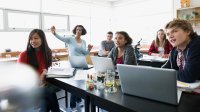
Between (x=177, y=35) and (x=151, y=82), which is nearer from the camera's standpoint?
(x=151, y=82)

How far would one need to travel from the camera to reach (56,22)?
208 inches

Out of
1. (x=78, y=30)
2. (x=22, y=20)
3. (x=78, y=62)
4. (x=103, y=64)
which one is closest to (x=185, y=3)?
(x=78, y=30)

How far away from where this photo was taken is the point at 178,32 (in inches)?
54.4

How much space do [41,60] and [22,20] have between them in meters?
3.02

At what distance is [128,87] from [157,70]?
28 centimetres

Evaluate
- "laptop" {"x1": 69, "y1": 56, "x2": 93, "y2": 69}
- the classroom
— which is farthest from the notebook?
"laptop" {"x1": 69, "y1": 56, "x2": 93, "y2": 69}

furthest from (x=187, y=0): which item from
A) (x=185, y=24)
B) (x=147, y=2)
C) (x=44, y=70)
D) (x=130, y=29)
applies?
(x=44, y=70)

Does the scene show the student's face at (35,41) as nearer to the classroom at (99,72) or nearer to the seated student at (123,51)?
the classroom at (99,72)

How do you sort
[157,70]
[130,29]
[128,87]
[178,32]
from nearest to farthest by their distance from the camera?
[157,70] → [128,87] → [178,32] → [130,29]

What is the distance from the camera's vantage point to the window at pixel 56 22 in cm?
502

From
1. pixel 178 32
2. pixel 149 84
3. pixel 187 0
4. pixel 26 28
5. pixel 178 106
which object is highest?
pixel 187 0

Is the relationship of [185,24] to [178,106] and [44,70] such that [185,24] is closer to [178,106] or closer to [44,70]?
[178,106]

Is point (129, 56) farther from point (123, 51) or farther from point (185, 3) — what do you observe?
point (185, 3)

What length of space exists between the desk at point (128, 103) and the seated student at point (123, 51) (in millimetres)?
773
